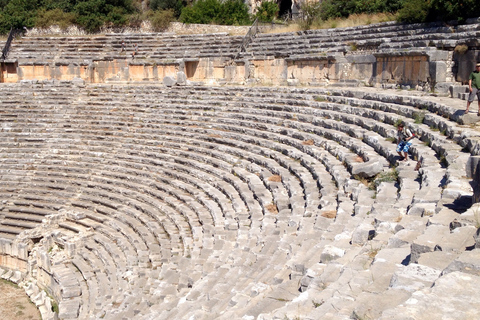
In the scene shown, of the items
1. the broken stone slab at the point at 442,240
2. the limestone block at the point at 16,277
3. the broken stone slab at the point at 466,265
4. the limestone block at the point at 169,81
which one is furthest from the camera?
the limestone block at the point at 169,81

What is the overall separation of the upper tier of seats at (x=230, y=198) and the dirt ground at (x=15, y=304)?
621mm

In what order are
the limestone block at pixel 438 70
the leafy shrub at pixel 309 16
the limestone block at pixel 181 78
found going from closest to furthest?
the limestone block at pixel 438 70
the limestone block at pixel 181 78
the leafy shrub at pixel 309 16

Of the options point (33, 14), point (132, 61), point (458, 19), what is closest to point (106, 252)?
point (458, 19)

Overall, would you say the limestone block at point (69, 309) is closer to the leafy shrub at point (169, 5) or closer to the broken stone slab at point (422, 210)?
the broken stone slab at point (422, 210)

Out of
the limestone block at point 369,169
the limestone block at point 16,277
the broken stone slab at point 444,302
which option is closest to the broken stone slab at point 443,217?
the broken stone slab at point 444,302

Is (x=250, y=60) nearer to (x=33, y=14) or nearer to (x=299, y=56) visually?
(x=299, y=56)

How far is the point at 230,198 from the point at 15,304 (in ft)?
18.8

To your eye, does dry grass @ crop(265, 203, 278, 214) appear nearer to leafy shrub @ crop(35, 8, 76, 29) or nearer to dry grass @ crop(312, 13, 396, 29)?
dry grass @ crop(312, 13, 396, 29)

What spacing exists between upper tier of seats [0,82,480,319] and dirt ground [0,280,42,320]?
0.62 m

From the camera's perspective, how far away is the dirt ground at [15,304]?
10.9m

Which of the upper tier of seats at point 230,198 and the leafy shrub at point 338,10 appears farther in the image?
the leafy shrub at point 338,10

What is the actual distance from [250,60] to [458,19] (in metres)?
8.14

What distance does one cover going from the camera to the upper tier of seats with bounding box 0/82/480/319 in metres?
4.94

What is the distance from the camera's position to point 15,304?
37.6ft
